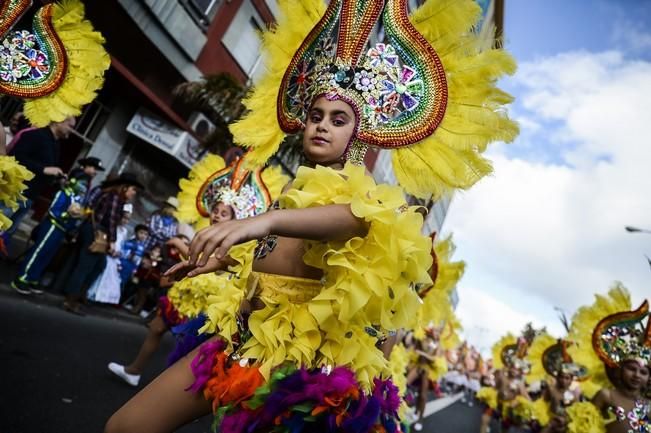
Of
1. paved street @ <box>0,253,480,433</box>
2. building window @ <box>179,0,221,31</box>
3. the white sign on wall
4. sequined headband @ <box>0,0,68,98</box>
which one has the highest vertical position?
A: building window @ <box>179,0,221,31</box>

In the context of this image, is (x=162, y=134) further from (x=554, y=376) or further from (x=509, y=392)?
(x=554, y=376)

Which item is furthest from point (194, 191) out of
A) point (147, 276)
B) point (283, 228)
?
point (147, 276)

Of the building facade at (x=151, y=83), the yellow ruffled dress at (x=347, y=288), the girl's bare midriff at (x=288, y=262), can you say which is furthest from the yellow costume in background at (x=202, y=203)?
the building facade at (x=151, y=83)

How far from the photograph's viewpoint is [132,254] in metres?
7.35

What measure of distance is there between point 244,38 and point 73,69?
11389 millimetres

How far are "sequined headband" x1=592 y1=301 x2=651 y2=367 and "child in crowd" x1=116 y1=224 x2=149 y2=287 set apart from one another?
634cm

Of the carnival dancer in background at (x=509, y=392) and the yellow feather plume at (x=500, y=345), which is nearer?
the carnival dancer in background at (x=509, y=392)

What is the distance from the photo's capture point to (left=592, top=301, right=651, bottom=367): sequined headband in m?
4.79

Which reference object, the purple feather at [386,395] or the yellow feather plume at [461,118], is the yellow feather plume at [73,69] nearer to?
the yellow feather plume at [461,118]

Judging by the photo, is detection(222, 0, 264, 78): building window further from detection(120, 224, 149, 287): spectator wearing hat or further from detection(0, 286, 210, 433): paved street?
detection(0, 286, 210, 433): paved street

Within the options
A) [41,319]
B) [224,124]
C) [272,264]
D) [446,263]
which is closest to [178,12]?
[224,124]

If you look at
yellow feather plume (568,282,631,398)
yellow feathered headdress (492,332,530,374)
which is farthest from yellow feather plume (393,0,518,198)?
yellow feathered headdress (492,332,530,374)

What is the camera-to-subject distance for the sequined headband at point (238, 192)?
427 centimetres

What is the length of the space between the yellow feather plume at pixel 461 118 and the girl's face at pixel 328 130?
13.3 inches
